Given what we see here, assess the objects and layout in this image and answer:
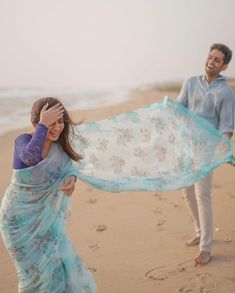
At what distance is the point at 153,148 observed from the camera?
13.5ft

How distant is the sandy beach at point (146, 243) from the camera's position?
3.75 m

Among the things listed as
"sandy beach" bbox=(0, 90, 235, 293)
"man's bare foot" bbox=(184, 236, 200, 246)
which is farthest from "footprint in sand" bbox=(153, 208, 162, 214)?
"man's bare foot" bbox=(184, 236, 200, 246)

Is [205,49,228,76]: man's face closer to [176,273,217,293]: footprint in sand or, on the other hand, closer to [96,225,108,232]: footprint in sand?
[176,273,217,293]: footprint in sand

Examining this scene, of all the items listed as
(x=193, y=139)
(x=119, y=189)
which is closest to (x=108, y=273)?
(x=119, y=189)

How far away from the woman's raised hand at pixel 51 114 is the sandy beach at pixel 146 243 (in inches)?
72.4

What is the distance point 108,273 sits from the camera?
3.96 metres

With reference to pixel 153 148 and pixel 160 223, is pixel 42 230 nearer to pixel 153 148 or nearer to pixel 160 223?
pixel 153 148

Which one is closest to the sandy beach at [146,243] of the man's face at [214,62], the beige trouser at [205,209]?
the beige trouser at [205,209]

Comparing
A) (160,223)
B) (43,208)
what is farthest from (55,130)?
(160,223)

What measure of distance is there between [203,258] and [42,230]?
1873 millimetres

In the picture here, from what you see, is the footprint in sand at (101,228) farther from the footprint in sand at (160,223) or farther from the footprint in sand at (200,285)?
the footprint in sand at (200,285)

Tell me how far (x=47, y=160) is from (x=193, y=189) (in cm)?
222

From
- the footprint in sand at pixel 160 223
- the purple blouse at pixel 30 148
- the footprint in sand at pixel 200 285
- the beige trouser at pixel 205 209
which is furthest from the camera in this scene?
the footprint in sand at pixel 160 223

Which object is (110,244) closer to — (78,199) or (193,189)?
(193,189)
